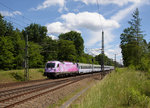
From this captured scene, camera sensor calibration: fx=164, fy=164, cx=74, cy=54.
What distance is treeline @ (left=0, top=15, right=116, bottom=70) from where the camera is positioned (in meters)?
32.7

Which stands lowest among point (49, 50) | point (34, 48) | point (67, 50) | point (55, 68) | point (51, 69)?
point (51, 69)

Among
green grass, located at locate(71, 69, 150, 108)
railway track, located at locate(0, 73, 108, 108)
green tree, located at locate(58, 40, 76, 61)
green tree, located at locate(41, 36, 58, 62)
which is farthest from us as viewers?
green tree, located at locate(41, 36, 58, 62)

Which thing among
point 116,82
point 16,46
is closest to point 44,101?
point 116,82

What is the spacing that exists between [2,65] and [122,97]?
30447 mm

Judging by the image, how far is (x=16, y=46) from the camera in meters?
44.8

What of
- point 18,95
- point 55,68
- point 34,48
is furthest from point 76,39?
point 18,95

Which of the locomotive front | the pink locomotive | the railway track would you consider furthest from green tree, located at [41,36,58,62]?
the railway track

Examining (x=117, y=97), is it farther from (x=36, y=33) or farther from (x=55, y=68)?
(x=36, y=33)

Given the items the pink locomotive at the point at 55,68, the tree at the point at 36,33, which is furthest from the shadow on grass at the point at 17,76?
the tree at the point at 36,33

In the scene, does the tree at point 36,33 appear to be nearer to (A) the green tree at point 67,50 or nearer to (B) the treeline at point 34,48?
(B) the treeline at point 34,48

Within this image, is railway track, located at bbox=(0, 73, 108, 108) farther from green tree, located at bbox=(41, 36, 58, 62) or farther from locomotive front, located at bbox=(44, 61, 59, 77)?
Result: green tree, located at bbox=(41, 36, 58, 62)

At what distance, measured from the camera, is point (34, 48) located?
129ft

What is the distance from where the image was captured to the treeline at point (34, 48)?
3269 cm

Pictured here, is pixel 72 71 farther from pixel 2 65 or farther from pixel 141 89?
pixel 141 89
